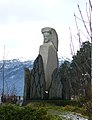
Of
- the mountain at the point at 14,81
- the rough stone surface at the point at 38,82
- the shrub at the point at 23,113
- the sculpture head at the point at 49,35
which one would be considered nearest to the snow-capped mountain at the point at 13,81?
the mountain at the point at 14,81

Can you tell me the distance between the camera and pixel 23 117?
27.9 ft

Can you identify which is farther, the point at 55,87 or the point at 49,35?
the point at 49,35

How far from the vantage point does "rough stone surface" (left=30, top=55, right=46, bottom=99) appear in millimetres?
14562

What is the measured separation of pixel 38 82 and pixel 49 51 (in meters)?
1.72

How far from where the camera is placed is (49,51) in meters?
15.6

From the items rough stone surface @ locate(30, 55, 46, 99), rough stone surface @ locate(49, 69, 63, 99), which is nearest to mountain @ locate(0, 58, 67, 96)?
rough stone surface @ locate(30, 55, 46, 99)

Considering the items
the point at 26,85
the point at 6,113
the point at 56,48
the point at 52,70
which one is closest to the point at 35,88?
the point at 26,85

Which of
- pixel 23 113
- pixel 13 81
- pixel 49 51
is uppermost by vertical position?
pixel 49 51

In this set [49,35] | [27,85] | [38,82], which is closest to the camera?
[38,82]

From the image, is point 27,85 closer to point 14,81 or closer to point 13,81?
point 13,81

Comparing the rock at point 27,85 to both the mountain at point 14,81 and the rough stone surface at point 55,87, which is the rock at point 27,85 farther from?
the mountain at point 14,81

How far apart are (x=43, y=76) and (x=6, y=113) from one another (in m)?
5.70

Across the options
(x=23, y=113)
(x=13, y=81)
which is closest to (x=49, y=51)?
(x=23, y=113)

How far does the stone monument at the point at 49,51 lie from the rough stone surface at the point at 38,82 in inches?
18.4
